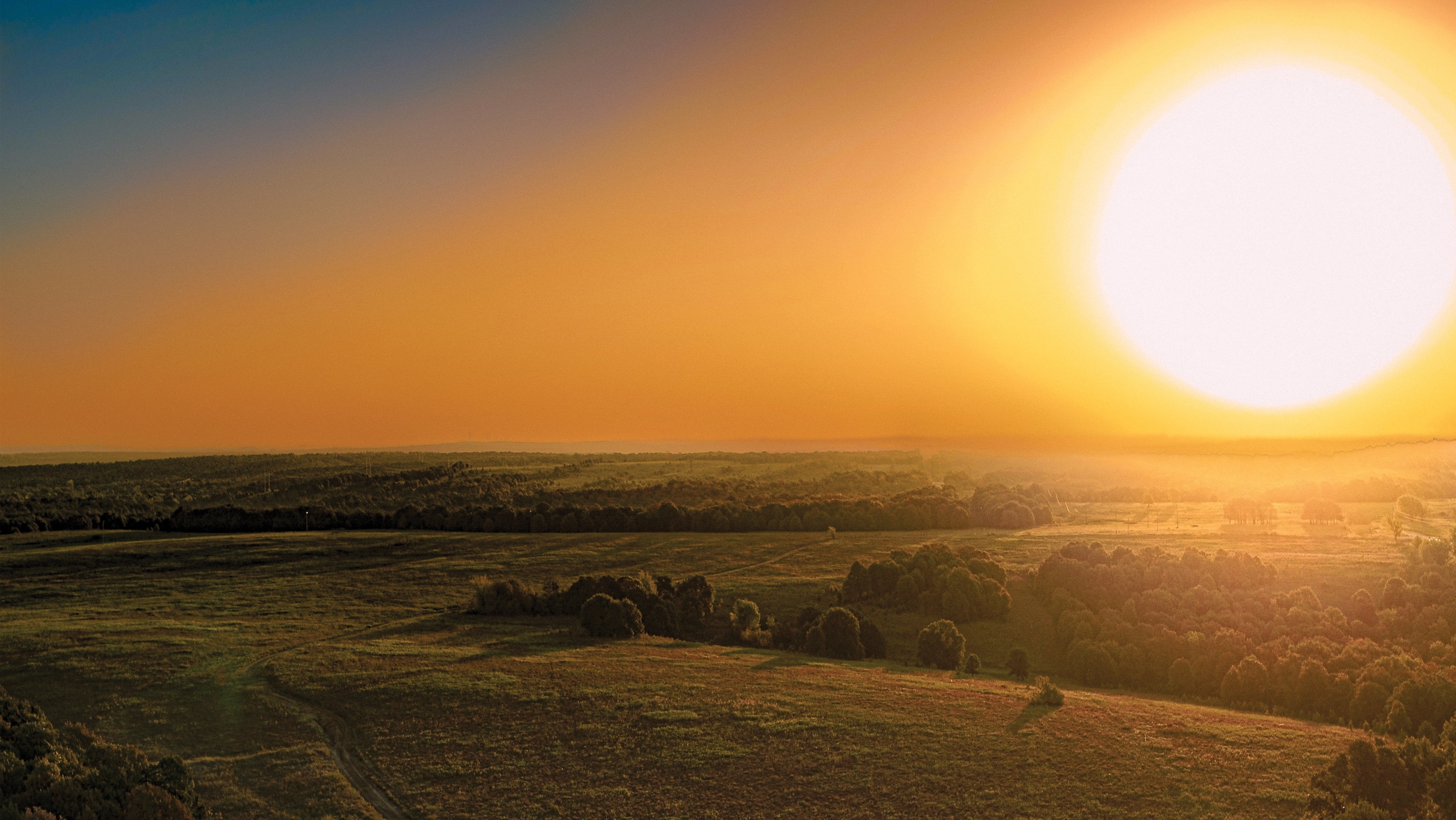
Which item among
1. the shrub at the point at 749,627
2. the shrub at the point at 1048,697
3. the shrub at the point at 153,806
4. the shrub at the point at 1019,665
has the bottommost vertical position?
the shrub at the point at 1019,665

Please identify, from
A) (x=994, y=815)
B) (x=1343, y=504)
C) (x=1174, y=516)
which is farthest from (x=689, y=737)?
(x=1343, y=504)

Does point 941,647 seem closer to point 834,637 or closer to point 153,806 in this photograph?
point 834,637

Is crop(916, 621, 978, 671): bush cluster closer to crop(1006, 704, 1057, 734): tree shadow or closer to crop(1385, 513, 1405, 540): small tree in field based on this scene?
crop(1006, 704, 1057, 734): tree shadow

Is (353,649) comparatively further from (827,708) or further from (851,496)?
(851,496)

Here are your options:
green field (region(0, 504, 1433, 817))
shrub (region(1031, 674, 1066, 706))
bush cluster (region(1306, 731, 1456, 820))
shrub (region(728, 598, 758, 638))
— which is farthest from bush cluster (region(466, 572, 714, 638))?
bush cluster (region(1306, 731, 1456, 820))

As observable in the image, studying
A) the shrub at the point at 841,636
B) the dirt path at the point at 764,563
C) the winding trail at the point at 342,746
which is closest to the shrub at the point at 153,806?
the winding trail at the point at 342,746

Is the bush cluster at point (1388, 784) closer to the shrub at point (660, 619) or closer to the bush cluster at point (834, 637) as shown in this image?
the bush cluster at point (834, 637)
